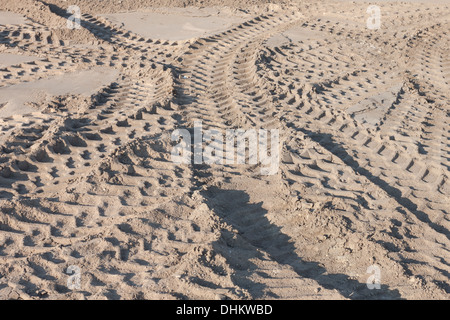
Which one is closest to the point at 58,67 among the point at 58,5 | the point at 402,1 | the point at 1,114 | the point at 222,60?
the point at 1,114

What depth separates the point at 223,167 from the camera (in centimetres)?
518

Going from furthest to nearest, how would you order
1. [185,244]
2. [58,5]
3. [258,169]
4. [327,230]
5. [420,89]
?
1. [58,5]
2. [420,89]
3. [258,169]
4. [327,230]
5. [185,244]

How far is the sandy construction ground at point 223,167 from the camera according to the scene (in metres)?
3.71

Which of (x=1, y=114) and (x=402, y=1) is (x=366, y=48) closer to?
(x=402, y=1)

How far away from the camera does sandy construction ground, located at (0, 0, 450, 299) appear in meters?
3.71

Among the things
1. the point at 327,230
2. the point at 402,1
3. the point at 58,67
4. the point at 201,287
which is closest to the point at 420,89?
the point at 327,230

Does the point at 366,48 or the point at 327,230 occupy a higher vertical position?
the point at 366,48

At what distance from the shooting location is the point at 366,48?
8.67 metres

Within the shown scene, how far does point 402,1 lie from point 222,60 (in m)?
5.96
